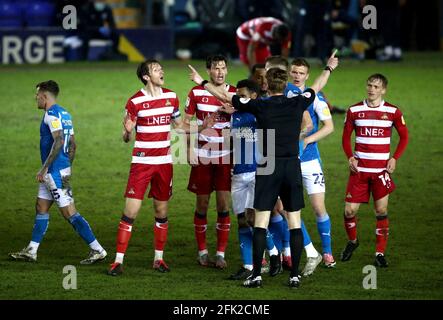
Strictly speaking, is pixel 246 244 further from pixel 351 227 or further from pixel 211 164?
pixel 351 227

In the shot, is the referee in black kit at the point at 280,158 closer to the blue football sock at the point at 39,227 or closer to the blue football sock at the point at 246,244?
the blue football sock at the point at 246,244

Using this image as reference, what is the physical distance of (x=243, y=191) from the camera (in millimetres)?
11750

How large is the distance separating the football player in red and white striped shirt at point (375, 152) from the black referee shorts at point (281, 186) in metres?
1.42

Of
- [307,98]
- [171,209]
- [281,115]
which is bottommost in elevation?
[171,209]

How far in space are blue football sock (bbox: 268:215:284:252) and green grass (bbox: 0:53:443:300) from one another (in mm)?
478

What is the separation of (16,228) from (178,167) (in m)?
4.89

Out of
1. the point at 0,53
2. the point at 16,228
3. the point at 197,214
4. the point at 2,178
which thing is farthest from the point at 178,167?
the point at 0,53

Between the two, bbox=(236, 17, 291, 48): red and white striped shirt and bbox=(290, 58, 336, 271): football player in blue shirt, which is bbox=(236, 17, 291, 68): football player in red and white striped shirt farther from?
bbox=(290, 58, 336, 271): football player in blue shirt

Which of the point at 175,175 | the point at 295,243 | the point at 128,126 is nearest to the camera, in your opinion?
the point at 295,243

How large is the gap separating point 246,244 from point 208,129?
1.28 metres

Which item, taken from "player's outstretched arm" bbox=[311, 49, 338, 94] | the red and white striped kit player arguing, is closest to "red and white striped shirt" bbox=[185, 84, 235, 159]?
the red and white striped kit player arguing

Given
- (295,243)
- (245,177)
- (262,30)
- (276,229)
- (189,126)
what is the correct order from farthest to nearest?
(262,30)
(189,126)
(276,229)
(245,177)
(295,243)

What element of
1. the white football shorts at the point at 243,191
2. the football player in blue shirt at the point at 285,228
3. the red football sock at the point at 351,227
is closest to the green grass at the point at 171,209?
Answer: the football player in blue shirt at the point at 285,228

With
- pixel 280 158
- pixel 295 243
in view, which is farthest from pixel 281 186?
pixel 295 243
